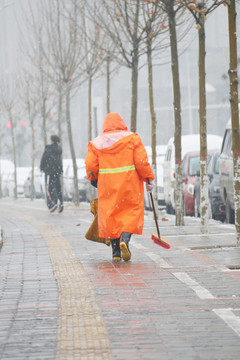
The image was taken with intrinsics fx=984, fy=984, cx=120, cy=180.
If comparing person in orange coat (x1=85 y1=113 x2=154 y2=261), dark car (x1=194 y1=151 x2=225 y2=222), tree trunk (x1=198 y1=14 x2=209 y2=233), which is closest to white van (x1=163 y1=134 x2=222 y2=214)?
dark car (x1=194 y1=151 x2=225 y2=222)

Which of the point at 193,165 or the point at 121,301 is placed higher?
the point at 193,165

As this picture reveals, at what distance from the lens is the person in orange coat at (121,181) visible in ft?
33.3

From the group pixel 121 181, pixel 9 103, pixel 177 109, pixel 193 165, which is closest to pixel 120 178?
pixel 121 181

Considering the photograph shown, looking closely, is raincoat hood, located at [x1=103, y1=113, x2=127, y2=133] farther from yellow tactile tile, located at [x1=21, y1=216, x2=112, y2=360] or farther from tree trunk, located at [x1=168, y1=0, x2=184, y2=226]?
tree trunk, located at [x1=168, y1=0, x2=184, y2=226]

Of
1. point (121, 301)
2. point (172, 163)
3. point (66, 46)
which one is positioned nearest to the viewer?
point (121, 301)

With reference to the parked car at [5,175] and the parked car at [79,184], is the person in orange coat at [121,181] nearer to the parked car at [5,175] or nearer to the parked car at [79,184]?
the parked car at [79,184]

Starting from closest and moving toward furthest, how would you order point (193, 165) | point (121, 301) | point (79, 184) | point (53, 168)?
1. point (121, 301)
2. point (193, 165)
3. point (53, 168)
4. point (79, 184)

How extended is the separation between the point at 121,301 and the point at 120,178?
9.53 ft

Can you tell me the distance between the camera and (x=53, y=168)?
2244cm

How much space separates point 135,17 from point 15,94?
73.5ft

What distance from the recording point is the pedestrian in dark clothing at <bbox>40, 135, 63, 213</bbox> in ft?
73.6

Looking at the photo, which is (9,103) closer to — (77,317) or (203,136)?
(203,136)

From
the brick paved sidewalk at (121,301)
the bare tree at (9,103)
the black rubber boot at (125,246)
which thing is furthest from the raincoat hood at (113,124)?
the bare tree at (9,103)

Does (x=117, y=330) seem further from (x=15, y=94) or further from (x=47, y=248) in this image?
(x=15, y=94)
